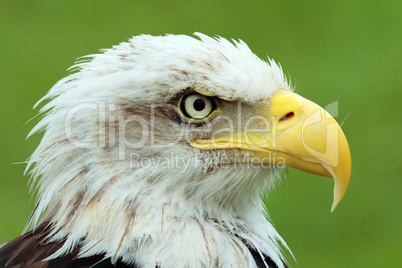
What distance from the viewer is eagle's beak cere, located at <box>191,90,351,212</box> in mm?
3096

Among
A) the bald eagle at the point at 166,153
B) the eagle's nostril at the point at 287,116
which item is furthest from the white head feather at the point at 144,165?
the eagle's nostril at the point at 287,116

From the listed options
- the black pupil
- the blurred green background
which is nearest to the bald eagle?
the black pupil

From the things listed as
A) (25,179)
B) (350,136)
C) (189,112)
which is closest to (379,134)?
(350,136)

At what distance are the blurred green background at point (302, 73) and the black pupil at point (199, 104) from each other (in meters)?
3.50

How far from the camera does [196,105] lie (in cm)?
320

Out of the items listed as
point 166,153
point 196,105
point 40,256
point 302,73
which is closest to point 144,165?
point 166,153

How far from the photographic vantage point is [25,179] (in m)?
7.85

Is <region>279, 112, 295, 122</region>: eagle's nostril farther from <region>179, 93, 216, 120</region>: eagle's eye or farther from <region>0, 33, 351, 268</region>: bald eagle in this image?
<region>179, 93, 216, 120</region>: eagle's eye

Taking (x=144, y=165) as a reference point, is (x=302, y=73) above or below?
above

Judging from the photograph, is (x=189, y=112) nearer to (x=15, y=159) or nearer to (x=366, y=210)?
(x=366, y=210)

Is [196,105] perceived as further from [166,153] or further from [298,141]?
[298,141]

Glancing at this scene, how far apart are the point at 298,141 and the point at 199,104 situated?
500mm

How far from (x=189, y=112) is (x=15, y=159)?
17.2 feet

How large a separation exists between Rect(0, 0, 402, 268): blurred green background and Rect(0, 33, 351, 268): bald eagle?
3410mm
